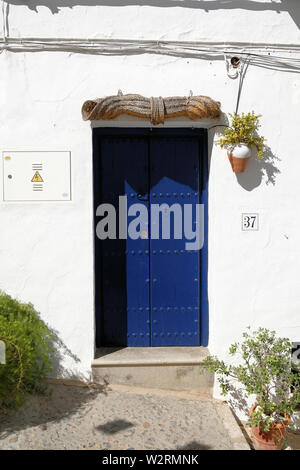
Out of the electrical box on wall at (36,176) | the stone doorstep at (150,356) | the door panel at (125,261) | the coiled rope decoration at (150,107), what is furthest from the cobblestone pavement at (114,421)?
the coiled rope decoration at (150,107)

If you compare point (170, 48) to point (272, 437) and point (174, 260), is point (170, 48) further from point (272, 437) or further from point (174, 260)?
point (272, 437)

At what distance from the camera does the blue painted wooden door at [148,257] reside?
455 centimetres

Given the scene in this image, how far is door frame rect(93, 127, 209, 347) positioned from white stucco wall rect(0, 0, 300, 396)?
214 millimetres

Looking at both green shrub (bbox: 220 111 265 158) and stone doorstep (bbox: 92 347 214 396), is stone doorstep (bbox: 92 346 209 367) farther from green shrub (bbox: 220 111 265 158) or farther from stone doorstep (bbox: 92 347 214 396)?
green shrub (bbox: 220 111 265 158)

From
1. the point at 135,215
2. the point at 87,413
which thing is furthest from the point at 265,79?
the point at 87,413

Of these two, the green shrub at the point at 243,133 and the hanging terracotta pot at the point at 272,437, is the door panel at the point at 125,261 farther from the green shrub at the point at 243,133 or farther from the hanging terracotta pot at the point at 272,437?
the hanging terracotta pot at the point at 272,437

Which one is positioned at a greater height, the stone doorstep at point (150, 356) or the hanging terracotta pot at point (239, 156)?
the hanging terracotta pot at point (239, 156)

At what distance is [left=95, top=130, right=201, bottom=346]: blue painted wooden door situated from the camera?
14.9ft

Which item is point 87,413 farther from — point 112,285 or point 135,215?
point 135,215

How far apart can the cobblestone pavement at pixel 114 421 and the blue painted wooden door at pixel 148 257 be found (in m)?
0.69

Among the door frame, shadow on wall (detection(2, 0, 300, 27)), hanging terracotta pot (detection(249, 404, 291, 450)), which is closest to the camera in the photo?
hanging terracotta pot (detection(249, 404, 291, 450))

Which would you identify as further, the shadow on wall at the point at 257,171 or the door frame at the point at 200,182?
the door frame at the point at 200,182

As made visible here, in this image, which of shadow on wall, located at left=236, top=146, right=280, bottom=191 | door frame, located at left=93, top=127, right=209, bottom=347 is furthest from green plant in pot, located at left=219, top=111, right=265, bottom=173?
door frame, located at left=93, top=127, right=209, bottom=347
